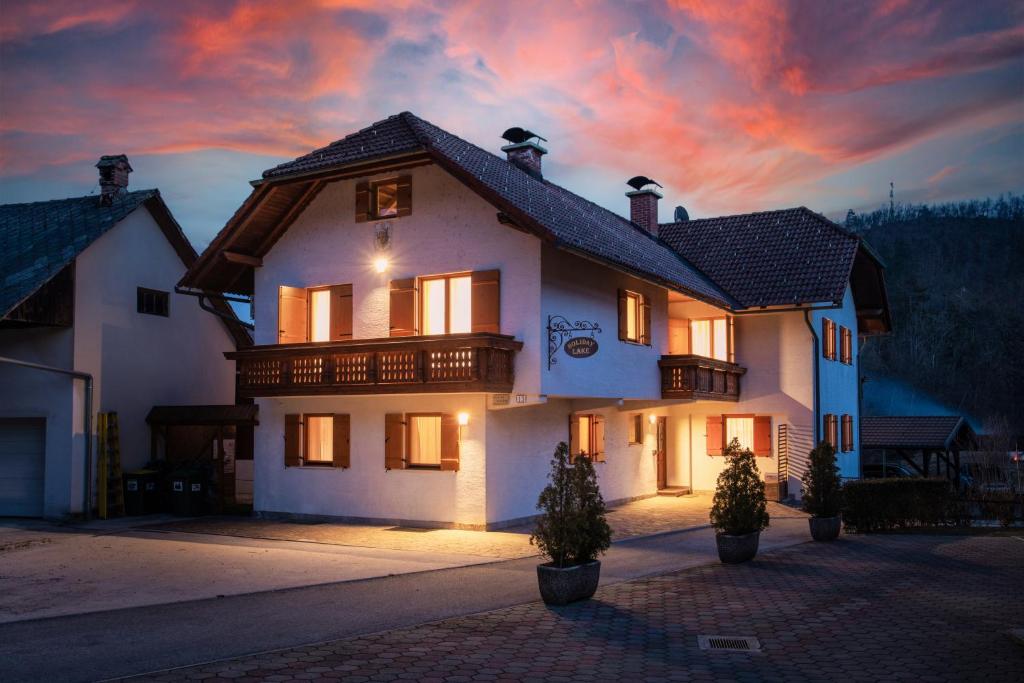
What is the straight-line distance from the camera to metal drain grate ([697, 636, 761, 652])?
9180 mm

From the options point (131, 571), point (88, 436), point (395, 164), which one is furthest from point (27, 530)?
point (395, 164)

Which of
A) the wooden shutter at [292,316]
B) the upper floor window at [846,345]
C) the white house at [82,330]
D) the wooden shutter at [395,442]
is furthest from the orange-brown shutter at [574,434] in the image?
the upper floor window at [846,345]

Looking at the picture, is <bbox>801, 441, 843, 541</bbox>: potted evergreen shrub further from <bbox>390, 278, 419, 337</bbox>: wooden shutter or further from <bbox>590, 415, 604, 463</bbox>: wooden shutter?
<bbox>390, 278, 419, 337</bbox>: wooden shutter

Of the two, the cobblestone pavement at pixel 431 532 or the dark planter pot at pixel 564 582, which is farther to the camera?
the cobblestone pavement at pixel 431 532

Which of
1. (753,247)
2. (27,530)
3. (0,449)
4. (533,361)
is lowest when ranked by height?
(27,530)

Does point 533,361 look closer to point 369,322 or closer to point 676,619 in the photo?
point 369,322

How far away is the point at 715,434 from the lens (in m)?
28.0

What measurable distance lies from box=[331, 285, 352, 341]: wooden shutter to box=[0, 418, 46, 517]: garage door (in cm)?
739

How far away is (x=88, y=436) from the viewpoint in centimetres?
2167

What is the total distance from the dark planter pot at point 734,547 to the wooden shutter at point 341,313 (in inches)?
386

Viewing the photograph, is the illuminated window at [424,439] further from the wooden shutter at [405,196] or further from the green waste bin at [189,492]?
the green waste bin at [189,492]

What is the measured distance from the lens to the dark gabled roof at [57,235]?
21.1 m

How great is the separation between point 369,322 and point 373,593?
9.54 meters

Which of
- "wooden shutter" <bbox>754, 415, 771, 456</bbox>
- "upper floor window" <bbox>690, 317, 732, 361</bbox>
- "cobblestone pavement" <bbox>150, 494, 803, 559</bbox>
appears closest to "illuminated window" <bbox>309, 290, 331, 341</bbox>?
"cobblestone pavement" <bbox>150, 494, 803, 559</bbox>
